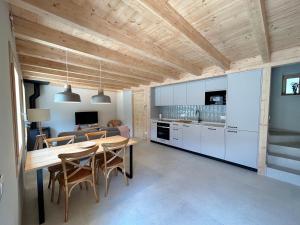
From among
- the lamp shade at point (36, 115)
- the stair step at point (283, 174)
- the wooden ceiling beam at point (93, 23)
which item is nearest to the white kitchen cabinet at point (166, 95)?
the wooden ceiling beam at point (93, 23)

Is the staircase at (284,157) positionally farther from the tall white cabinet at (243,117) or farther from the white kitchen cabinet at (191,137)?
the white kitchen cabinet at (191,137)

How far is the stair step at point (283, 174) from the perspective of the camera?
2.60 meters

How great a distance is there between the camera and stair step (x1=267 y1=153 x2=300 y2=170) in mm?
2764

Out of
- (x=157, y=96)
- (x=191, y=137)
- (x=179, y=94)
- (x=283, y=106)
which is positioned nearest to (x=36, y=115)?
(x=157, y=96)

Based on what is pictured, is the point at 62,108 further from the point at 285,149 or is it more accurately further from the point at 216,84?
the point at 285,149

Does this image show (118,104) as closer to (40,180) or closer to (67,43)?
(67,43)

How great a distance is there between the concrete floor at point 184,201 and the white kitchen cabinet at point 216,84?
2.05 metres

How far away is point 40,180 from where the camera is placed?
70.1 inches

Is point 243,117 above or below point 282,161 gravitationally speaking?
above

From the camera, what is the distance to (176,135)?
463 cm

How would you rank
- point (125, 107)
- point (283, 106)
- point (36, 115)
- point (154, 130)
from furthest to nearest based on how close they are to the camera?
point (125, 107)
point (154, 130)
point (283, 106)
point (36, 115)

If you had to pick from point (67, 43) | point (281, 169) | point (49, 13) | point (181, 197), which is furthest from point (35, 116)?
point (281, 169)

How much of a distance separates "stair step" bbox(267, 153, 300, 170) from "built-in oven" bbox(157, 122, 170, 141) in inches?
106

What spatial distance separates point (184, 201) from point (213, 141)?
2.04 metres
